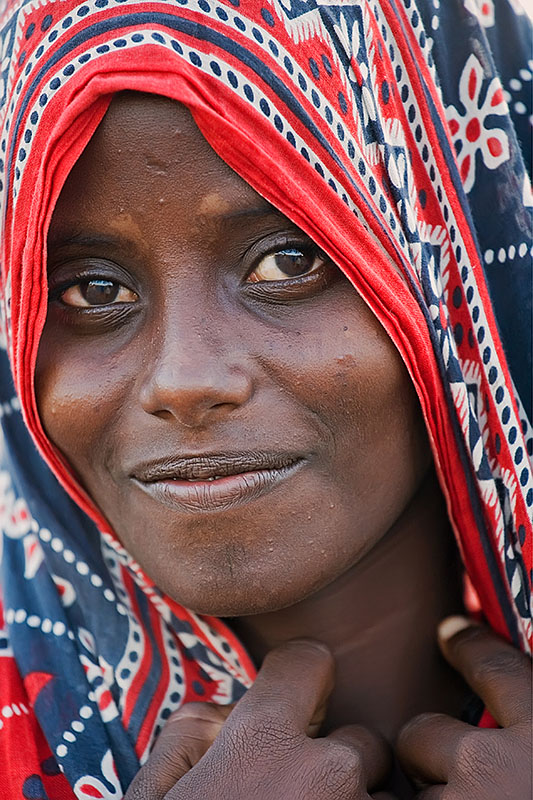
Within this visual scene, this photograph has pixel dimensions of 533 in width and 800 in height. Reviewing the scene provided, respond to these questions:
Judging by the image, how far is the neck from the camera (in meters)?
1.63

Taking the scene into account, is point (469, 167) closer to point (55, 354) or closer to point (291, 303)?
point (291, 303)

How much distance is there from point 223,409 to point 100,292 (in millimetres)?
300

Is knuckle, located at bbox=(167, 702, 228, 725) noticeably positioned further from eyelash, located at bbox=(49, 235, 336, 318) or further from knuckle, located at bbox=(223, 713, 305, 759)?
eyelash, located at bbox=(49, 235, 336, 318)

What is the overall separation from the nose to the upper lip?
0.18 ft

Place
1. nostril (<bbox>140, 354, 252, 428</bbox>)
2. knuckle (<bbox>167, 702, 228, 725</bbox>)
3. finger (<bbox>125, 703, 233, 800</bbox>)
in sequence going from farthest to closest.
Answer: knuckle (<bbox>167, 702, 228, 725</bbox>)
finger (<bbox>125, 703, 233, 800</bbox>)
nostril (<bbox>140, 354, 252, 428</bbox>)

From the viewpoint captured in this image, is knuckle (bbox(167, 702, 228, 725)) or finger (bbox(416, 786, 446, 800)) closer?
finger (bbox(416, 786, 446, 800))

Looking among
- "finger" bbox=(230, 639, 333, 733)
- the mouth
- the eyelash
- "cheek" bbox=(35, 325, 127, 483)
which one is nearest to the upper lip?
the mouth

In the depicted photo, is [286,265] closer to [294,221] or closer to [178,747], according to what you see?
[294,221]

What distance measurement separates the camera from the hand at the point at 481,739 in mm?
1345

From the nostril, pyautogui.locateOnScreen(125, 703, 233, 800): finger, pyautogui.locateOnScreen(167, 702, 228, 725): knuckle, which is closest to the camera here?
the nostril

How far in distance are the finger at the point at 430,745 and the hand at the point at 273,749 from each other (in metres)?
0.04

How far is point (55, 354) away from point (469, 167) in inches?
28.8

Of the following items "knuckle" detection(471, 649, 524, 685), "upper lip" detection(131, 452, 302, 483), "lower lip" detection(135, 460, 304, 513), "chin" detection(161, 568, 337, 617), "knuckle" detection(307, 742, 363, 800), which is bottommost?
"knuckle" detection(307, 742, 363, 800)

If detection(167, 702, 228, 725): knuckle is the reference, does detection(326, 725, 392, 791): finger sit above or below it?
below
